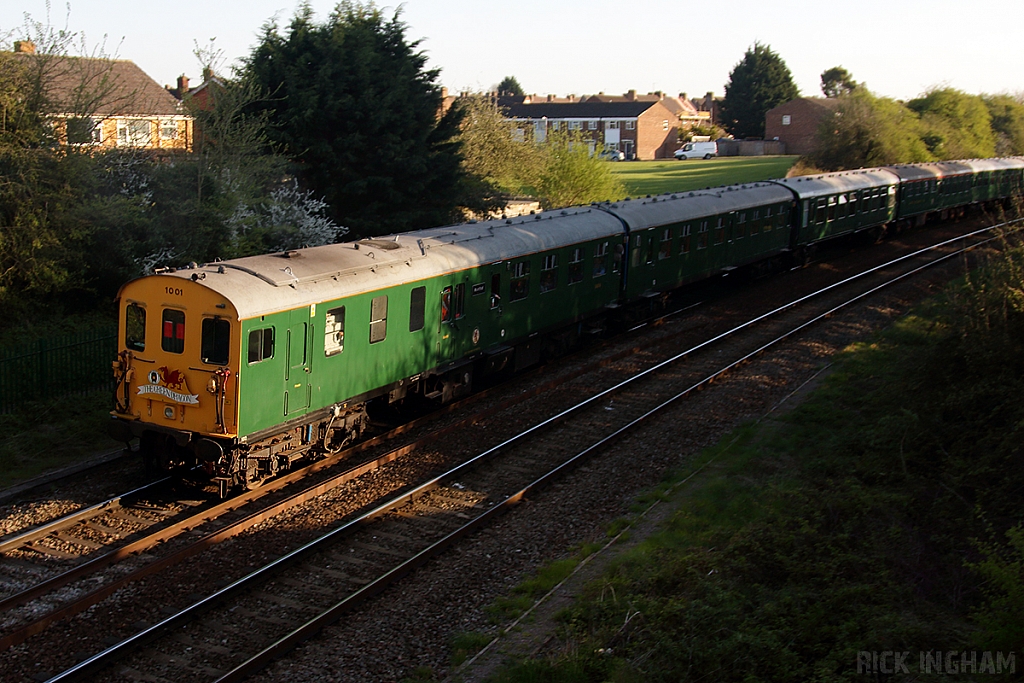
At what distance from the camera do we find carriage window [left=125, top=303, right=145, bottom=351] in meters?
12.3

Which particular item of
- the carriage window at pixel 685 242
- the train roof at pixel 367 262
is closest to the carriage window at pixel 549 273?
the train roof at pixel 367 262

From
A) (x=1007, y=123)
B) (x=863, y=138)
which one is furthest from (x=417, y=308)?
(x=1007, y=123)

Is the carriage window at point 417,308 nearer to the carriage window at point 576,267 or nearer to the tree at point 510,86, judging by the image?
the carriage window at point 576,267

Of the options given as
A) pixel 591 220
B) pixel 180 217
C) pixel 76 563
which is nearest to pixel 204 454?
pixel 76 563

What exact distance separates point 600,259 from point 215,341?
11443 mm

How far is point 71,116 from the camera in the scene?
62.5 feet

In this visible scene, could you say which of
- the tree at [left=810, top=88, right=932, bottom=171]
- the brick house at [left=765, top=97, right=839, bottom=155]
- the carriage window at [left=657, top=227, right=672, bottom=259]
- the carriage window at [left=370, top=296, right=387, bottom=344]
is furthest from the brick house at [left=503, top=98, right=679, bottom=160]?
the carriage window at [left=370, top=296, right=387, bottom=344]

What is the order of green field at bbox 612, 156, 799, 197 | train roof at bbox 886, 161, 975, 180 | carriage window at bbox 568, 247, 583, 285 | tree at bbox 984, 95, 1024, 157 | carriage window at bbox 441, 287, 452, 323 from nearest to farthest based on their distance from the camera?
carriage window at bbox 441, 287, 452, 323 → carriage window at bbox 568, 247, 583, 285 → train roof at bbox 886, 161, 975, 180 → green field at bbox 612, 156, 799, 197 → tree at bbox 984, 95, 1024, 157

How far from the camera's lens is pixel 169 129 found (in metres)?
23.4

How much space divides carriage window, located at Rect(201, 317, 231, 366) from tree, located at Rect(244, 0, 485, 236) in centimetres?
1561

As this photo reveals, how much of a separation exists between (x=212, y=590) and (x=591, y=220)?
549 inches

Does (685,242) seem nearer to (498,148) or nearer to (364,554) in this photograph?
(364,554)

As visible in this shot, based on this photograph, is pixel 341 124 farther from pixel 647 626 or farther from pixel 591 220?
pixel 647 626

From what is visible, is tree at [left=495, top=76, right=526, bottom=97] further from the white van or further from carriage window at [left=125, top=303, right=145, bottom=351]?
carriage window at [left=125, top=303, right=145, bottom=351]
